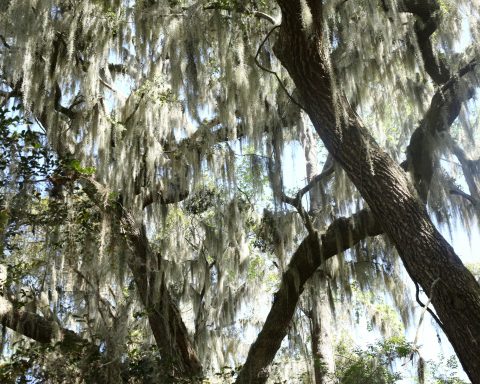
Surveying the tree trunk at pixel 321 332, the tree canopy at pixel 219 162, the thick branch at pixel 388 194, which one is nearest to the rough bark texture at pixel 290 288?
the tree canopy at pixel 219 162

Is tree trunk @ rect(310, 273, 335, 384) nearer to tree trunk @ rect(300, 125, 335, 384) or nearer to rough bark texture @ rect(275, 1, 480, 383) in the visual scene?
tree trunk @ rect(300, 125, 335, 384)

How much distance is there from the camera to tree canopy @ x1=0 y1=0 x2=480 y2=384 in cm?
386

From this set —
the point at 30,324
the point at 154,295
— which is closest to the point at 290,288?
the point at 154,295

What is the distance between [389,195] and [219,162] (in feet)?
8.98

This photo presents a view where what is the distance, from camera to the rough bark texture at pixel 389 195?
10.4 feet

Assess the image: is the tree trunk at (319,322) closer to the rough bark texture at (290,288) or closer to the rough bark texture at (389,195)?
the rough bark texture at (290,288)

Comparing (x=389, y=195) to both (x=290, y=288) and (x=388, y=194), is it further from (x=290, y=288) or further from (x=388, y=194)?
(x=290, y=288)

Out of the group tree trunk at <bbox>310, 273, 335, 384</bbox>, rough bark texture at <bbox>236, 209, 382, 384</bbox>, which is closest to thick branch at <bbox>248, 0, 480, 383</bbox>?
rough bark texture at <bbox>236, 209, 382, 384</bbox>

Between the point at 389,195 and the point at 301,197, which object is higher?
the point at 301,197

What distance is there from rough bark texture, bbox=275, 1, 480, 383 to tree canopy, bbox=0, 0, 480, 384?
0.01 m

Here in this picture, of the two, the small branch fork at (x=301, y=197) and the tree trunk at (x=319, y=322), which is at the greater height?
the small branch fork at (x=301, y=197)

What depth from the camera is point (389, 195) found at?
361cm

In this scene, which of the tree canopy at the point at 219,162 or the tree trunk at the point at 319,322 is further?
the tree trunk at the point at 319,322

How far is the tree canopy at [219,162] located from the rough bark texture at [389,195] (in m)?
0.01
